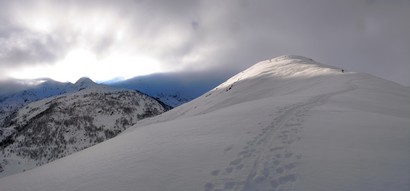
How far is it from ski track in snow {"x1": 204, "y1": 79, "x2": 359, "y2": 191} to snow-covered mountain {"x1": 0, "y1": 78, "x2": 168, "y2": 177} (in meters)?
60.8

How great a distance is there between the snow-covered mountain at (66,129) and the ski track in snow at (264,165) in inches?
2392

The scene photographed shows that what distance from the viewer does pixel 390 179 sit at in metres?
6.25

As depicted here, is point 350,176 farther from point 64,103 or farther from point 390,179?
point 64,103

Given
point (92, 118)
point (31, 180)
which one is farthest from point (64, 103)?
point (31, 180)

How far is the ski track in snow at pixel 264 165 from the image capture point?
662 cm

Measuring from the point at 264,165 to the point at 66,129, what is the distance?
101469mm

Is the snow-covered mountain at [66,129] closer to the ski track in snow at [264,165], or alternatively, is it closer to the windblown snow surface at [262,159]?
the windblown snow surface at [262,159]

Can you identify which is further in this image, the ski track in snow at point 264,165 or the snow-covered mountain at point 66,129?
the snow-covered mountain at point 66,129

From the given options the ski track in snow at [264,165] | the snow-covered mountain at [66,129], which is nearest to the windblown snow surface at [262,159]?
the ski track in snow at [264,165]

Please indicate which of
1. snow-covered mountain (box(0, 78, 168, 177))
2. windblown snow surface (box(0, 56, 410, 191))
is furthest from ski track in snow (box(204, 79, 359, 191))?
snow-covered mountain (box(0, 78, 168, 177))

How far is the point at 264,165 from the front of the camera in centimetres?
759

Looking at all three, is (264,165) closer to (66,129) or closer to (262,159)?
(262,159)

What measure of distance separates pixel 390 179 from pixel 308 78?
100 ft

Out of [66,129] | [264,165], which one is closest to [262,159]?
[264,165]
